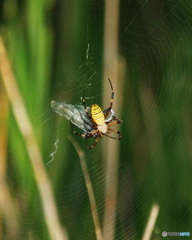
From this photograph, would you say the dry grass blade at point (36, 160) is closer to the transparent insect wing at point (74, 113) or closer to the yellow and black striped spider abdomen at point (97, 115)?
the transparent insect wing at point (74, 113)

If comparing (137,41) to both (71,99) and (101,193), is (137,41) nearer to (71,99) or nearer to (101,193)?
(71,99)

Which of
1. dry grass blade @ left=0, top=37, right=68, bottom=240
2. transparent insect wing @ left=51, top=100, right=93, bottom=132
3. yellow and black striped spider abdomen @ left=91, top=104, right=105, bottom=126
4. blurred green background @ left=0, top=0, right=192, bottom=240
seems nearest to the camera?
dry grass blade @ left=0, top=37, right=68, bottom=240

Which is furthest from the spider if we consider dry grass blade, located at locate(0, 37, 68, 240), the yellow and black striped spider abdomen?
dry grass blade, located at locate(0, 37, 68, 240)

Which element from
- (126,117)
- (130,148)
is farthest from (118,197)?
(126,117)

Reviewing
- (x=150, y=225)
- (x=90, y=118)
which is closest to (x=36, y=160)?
(x=150, y=225)

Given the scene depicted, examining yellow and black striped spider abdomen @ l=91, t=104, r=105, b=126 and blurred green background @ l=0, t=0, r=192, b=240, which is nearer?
blurred green background @ l=0, t=0, r=192, b=240

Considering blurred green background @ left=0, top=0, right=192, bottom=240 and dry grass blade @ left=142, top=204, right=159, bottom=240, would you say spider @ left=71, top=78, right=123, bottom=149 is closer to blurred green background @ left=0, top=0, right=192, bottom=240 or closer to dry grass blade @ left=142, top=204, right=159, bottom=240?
blurred green background @ left=0, top=0, right=192, bottom=240

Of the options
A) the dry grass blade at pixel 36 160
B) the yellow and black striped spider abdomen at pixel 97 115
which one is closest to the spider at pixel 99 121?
the yellow and black striped spider abdomen at pixel 97 115

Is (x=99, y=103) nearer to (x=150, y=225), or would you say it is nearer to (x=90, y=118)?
(x=90, y=118)
